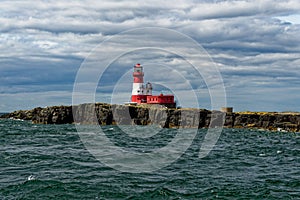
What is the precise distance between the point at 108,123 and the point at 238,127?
36.3 metres

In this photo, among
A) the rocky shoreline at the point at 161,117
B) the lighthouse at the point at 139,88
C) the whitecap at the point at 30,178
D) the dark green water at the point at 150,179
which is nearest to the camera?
the dark green water at the point at 150,179

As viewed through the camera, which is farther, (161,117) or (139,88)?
(139,88)

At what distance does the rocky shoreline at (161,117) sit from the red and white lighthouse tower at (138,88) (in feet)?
30.6

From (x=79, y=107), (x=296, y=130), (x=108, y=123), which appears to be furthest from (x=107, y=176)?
(x=79, y=107)

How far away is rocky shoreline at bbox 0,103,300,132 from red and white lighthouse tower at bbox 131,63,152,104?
30.6ft

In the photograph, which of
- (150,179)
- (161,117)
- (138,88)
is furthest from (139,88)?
(150,179)

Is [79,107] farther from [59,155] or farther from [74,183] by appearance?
[74,183]

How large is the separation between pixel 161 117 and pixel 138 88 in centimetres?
2083

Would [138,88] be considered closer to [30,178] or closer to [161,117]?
[161,117]

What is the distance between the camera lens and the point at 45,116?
118812 millimetres

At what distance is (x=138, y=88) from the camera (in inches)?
4621

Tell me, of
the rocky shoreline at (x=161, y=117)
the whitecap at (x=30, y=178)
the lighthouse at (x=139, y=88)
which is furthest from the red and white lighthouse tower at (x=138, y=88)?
the whitecap at (x=30, y=178)

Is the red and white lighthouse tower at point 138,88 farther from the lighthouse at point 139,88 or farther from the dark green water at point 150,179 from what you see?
the dark green water at point 150,179

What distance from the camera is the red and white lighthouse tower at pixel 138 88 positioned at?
4596 inches
